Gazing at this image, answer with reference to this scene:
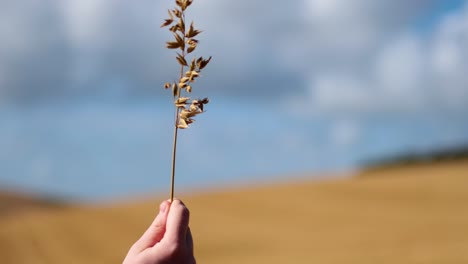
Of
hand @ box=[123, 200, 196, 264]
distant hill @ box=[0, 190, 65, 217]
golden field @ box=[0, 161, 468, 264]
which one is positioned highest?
distant hill @ box=[0, 190, 65, 217]

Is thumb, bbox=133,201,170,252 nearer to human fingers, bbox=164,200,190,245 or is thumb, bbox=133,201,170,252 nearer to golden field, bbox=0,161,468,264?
human fingers, bbox=164,200,190,245

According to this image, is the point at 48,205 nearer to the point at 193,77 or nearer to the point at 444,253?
the point at 444,253

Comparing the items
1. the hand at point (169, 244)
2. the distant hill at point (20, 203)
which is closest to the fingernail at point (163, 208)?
the hand at point (169, 244)

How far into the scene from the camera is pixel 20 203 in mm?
52500

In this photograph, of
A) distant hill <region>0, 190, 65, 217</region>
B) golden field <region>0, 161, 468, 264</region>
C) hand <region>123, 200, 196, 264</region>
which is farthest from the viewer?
distant hill <region>0, 190, 65, 217</region>

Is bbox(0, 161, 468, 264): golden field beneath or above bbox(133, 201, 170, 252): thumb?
above

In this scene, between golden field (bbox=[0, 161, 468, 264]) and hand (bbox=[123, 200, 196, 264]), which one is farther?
golden field (bbox=[0, 161, 468, 264])

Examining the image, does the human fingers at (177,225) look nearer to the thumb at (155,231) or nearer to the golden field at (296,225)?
the thumb at (155,231)

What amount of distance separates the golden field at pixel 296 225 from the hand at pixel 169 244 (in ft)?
39.8

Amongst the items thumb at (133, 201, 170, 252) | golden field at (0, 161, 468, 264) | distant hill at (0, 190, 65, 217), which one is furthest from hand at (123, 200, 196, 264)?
distant hill at (0, 190, 65, 217)

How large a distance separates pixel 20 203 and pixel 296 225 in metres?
34.8

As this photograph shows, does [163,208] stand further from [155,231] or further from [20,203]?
[20,203]

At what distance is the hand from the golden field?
1213 centimetres

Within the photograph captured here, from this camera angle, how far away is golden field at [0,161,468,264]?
58.4ft
